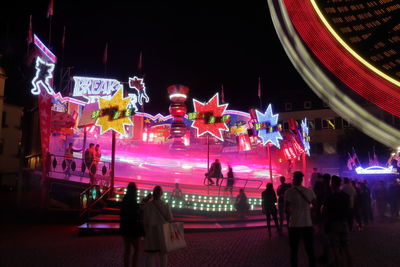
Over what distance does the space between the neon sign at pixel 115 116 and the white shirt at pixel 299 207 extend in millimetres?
11013

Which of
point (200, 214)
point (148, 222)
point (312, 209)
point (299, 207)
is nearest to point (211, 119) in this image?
point (200, 214)

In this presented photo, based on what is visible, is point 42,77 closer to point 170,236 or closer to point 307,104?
point 170,236

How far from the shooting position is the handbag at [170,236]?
668 centimetres

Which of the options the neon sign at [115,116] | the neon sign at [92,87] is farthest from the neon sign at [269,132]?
the neon sign at [92,87]

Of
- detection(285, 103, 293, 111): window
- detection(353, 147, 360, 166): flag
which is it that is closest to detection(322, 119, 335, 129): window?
detection(285, 103, 293, 111): window

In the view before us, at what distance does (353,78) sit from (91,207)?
12309mm

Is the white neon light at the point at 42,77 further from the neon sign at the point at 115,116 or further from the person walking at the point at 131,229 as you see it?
the person walking at the point at 131,229

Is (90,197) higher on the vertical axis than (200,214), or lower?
higher

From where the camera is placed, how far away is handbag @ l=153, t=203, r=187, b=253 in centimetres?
668

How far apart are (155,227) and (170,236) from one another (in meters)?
0.33

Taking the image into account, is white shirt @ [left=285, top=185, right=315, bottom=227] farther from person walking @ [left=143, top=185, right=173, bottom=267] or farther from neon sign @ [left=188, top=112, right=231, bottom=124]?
neon sign @ [left=188, top=112, right=231, bottom=124]

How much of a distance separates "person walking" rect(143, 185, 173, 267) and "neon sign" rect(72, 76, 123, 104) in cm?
2899

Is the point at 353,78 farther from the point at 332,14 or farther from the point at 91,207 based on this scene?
the point at 91,207

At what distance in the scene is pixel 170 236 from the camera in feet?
22.5
